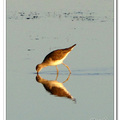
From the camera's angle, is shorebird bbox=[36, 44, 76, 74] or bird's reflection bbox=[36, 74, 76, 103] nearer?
bird's reflection bbox=[36, 74, 76, 103]

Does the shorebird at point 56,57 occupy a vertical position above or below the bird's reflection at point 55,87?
above

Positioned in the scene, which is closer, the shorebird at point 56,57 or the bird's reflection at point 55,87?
the bird's reflection at point 55,87

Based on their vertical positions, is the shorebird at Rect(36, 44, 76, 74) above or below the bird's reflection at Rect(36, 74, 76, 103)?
above

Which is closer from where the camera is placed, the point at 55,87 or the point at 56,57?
the point at 55,87

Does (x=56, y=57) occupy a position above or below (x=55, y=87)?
above
